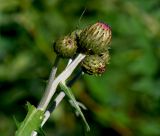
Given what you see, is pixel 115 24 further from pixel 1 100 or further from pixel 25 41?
pixel 1 100

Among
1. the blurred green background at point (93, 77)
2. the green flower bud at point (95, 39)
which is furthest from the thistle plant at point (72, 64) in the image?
the blurred green background at point (93, 77)

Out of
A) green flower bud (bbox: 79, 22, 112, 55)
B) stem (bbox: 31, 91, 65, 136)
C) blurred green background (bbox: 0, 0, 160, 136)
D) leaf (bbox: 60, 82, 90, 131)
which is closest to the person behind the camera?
leaf (bbox: 60, 82, 90, 131)

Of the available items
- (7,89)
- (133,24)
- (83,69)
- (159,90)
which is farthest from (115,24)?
(83,69)

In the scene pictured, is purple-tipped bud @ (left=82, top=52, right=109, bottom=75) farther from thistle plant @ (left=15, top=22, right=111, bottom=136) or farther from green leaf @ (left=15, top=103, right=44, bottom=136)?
green leaf @ (left=15, top=103, right=44, bottom=136)

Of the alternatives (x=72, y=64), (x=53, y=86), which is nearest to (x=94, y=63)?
(x=72, y=64)

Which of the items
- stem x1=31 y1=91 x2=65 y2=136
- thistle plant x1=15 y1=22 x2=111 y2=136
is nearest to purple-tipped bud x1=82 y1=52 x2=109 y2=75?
thistle plant x1=15 y1=22 x2=111 y2=136

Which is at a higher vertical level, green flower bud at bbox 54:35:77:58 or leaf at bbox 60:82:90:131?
green flower bud at bbox 54:35:77:58
